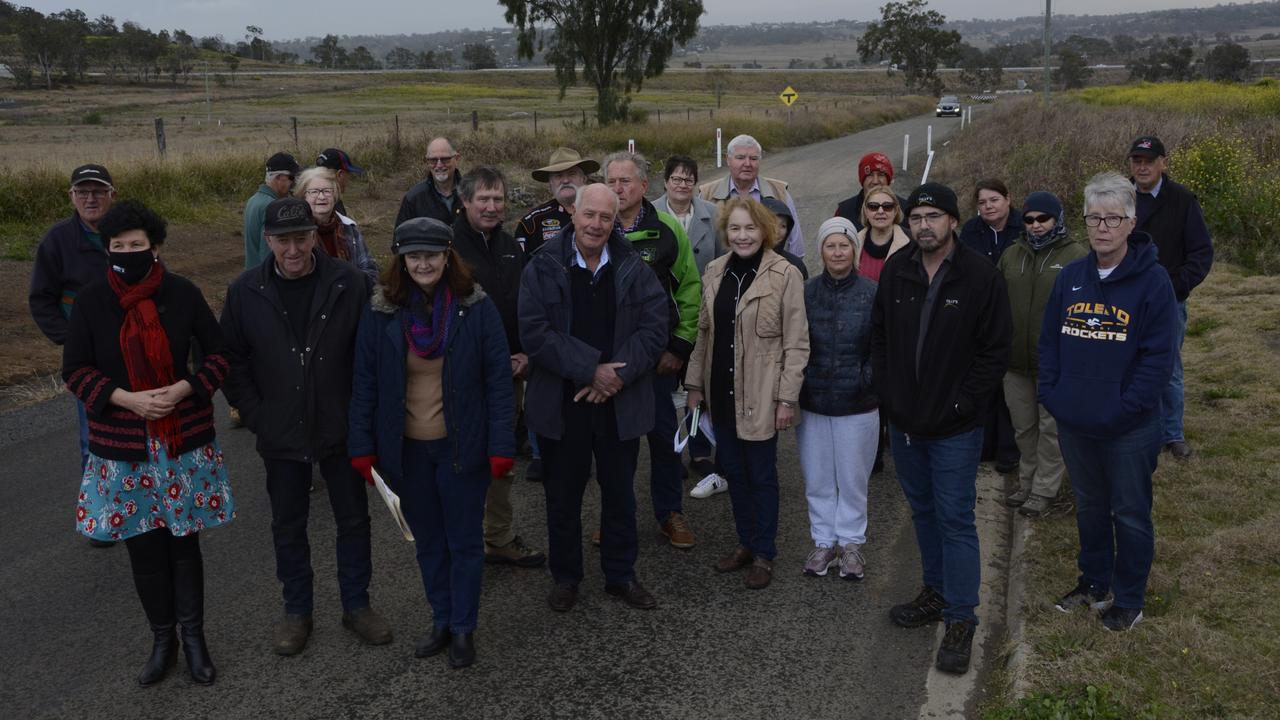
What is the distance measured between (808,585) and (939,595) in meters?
0.68

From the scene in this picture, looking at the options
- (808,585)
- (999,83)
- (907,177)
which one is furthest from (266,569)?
(999,83)

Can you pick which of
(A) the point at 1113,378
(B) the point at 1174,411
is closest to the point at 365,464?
(A) the point at 1113,378

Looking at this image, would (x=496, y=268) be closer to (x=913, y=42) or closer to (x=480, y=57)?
(x=913, y=42)

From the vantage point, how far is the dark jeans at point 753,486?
17.1 feet

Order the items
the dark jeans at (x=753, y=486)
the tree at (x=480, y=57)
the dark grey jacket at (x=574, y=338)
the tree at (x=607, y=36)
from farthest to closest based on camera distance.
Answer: the tree at (x=480, y=57)
the tree at (x=607, y=36)
the dark jeans at (x=753, y=486)
the dark grey jacket at (x=574, y=338)

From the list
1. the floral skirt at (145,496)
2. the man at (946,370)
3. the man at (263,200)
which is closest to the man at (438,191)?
the man at (263,200)

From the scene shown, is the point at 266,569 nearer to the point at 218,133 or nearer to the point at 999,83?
the point at 218,133

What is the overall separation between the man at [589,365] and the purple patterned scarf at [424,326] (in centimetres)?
46

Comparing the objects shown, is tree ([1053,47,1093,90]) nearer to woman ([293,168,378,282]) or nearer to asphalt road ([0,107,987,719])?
woman ([293,168,378,282])

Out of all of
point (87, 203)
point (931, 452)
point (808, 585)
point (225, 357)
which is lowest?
point (808, 585)

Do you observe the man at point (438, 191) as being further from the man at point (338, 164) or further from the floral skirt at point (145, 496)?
the floral skirt at point (145, 496)

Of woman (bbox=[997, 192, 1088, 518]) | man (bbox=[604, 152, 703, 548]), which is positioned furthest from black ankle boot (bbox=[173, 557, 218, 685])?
woman (bbox=[997, 192, 1088, 518])

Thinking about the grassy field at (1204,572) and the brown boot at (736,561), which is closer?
the grassy field at (1204,572)

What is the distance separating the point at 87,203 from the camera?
205 inches
